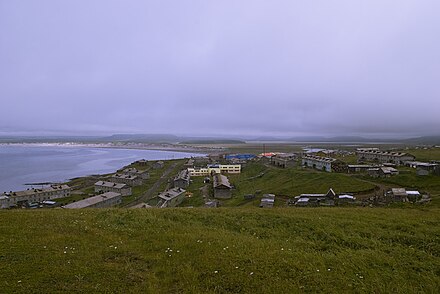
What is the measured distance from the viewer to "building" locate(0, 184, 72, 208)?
177ft

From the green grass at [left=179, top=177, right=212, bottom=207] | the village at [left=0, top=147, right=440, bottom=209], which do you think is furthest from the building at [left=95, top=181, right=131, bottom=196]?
the green grass at [left=179, top=177, right=212, bottom=207]

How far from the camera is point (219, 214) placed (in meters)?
15.3

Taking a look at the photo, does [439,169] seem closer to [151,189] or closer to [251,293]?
[251,293]

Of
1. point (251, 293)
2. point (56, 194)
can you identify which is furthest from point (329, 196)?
point (56, 194)

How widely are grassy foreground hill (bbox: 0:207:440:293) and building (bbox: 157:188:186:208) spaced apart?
31.9 m

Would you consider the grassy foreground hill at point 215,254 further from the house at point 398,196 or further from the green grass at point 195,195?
the green grass at point 195,195

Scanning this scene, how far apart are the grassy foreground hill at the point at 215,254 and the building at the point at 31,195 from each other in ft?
166

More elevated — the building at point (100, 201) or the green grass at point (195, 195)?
the building at point (100, 201)

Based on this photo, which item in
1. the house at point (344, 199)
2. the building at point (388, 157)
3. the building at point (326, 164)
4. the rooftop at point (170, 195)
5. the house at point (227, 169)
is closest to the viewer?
the house at point (344, 199)

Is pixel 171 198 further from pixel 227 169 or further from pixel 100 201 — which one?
pixel 227 169

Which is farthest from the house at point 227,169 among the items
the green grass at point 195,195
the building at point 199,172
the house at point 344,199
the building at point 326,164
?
the house at point 344,199

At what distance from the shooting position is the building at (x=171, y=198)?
45.9 metres

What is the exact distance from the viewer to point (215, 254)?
9461mm

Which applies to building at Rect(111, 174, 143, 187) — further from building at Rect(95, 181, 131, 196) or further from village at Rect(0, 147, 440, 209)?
building at Rect(95, 181, 131, 196)
